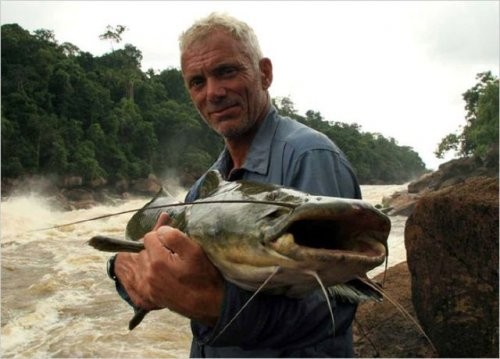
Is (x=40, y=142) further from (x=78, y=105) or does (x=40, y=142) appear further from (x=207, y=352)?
(x=207, y=352)

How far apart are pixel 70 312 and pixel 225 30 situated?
29.0 feet

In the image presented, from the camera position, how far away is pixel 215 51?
81.2 inches

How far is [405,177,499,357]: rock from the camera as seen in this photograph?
4484 mm

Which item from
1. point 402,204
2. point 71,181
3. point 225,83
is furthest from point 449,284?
point 71,181

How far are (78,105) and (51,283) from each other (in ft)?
101

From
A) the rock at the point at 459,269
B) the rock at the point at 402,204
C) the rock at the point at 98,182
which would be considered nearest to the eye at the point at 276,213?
the rock at the point at 459,269

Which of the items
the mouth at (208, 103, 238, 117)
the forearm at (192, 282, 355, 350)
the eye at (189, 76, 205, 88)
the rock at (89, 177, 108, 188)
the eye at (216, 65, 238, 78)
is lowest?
the rock at (89, 177, 108, 188)

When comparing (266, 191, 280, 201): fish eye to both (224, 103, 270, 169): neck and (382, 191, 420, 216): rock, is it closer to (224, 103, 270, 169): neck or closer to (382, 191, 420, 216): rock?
(224, 103, 270, 169): neck

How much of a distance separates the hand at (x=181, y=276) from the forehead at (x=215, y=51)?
0.83 meters

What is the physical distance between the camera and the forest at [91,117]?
34.5m

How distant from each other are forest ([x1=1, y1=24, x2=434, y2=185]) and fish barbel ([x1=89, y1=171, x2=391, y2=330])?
107 ft

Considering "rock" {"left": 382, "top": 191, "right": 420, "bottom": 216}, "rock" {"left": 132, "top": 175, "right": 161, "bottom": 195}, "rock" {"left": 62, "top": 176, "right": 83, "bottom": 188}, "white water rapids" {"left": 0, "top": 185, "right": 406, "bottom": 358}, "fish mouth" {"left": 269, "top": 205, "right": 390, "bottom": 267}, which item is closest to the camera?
"fish mouth" {"left": 269, "top": 205, "right": 390, "bottom": 267}

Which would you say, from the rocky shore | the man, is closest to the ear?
the man

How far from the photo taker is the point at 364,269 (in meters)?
1.23
